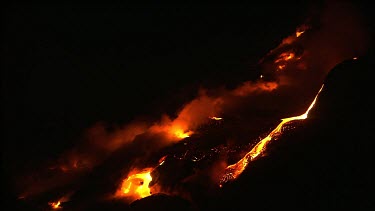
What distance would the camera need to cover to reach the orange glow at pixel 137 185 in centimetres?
847

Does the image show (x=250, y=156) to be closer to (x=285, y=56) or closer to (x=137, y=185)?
(x=137, y=185)

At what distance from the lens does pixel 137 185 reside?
28.7ft

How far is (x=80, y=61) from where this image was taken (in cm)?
1441

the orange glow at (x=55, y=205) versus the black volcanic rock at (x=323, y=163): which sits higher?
the orange glow at (x=55, y=205)

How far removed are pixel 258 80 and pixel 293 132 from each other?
3706 mm

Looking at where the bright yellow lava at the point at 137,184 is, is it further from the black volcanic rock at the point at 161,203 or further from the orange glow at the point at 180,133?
the orange glow at the point at 180,133

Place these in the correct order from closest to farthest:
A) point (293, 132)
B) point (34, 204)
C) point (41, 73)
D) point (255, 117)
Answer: point (293, 132) → point (34, 204) → point (255, 117) → point (41, 73)

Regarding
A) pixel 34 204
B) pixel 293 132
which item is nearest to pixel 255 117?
pixel 293 132

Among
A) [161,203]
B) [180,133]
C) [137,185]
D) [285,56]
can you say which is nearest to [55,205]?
[137,185]

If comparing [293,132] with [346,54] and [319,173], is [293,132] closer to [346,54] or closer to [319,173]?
[319,173]

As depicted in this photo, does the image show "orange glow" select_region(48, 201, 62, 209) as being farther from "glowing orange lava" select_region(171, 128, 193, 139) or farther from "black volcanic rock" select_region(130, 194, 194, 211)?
"glowing orange lava" select_region(171, 128, 193, 139)

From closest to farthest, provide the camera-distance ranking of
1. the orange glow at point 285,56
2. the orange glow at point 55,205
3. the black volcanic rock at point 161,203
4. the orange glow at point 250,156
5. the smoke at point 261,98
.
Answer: the black volcanic rock at point 161,203
the orange glow at point 250,156
the orange glow at point 55,205
the smoke at point 261,98
the orange glow at point 285,56

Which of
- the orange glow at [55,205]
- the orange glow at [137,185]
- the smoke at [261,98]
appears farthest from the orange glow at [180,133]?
the orange glow at [55,205]

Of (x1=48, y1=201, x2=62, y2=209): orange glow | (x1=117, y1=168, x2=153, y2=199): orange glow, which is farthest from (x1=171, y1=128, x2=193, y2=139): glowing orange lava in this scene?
(x1=48, y1=201, x2=62, y2=209): orange glow
